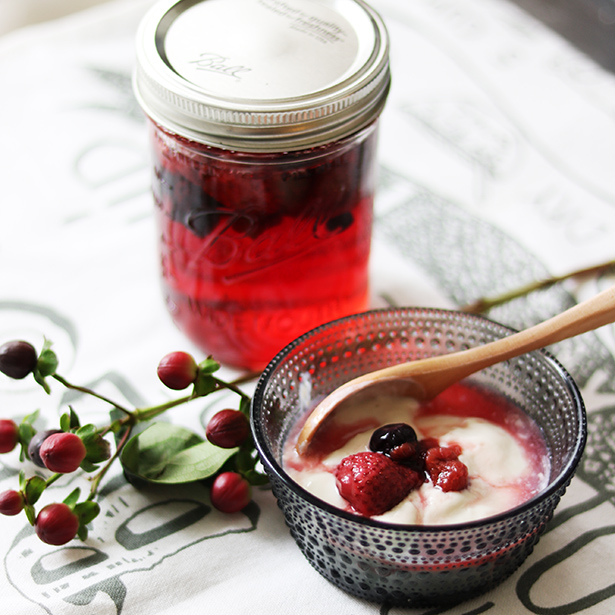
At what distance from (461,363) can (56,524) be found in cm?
38

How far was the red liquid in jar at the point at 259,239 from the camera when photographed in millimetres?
738

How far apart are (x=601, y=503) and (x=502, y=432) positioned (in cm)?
12

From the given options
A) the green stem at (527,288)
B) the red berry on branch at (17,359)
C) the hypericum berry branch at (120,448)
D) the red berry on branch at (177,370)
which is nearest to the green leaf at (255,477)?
the hypericum berry branch at (120,448)

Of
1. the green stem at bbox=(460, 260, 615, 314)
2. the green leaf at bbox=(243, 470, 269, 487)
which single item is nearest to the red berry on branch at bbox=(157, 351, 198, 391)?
the green leaf at bbox=(243, 470, 269, 487)

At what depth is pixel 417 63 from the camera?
1.28 meters

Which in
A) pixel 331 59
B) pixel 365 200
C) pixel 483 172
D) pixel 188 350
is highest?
pixel 331 59

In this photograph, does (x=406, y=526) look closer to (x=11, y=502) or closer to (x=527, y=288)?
(x=11, y=502)

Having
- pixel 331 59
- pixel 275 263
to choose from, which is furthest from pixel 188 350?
pixel 331 59

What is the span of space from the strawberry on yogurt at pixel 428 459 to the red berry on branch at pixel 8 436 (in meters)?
0.25

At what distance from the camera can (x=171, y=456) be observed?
2.46 ft

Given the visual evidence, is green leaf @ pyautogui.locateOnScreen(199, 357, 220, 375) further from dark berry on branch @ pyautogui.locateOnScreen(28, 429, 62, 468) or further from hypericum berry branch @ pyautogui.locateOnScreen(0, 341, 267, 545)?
dark berry on branch @ pyautogui.locateOnScreen(28, 429, 62, 468)

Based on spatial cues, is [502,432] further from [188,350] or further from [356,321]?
[188,350]

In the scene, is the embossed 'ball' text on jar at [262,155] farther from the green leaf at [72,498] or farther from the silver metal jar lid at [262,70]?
the green leaf at [72,498]

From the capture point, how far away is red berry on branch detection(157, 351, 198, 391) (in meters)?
0.69
